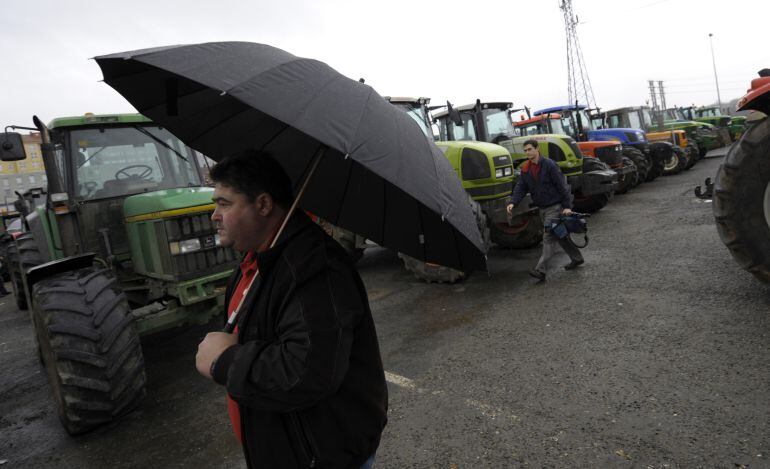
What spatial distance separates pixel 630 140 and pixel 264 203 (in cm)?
1621

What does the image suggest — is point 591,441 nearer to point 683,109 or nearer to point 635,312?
point 635,312

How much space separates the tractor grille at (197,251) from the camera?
14.6 feet

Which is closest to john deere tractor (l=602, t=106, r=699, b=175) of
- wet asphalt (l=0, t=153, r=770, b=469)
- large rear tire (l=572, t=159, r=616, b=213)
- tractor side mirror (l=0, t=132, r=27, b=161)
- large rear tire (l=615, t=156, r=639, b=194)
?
large rear tire (l=615, t=156, r=639, b=194)

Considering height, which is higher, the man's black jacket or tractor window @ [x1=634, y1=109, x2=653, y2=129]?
tractor window @ [x1=634, y1=109, x2=653, y2=129]

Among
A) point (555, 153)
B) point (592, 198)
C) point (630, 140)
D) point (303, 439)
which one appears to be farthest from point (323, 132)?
point (630, 140)

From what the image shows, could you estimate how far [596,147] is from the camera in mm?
12227

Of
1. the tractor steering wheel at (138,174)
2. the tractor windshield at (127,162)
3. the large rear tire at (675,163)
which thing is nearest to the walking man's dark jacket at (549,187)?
the tractor windshield at (127,162)

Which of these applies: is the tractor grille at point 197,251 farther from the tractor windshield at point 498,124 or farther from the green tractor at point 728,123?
the green tractor at point 728,123

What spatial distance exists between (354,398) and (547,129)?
13.0 metres

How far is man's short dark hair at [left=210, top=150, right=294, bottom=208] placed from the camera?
4.68 ft

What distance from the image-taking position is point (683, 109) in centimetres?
2217

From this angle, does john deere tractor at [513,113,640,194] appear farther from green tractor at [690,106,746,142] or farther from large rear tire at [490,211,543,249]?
green tractor at [690,106,746,142]

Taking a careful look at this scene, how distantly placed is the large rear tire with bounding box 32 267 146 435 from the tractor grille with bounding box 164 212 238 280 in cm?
69

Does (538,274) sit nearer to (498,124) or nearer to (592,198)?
(498,124)
